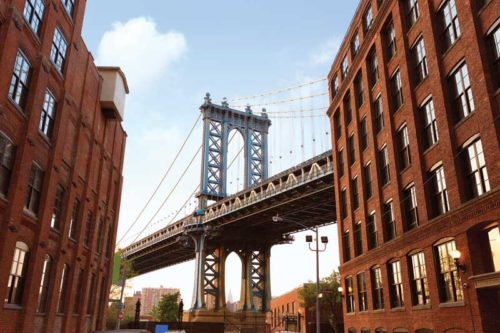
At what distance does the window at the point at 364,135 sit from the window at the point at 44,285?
1890cm

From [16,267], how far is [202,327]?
141 ft

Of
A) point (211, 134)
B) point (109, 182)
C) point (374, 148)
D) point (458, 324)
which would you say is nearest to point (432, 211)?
point (458, 324)

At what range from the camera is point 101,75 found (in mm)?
30266

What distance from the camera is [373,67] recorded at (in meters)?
29.6

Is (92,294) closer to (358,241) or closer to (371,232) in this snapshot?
(358,241)

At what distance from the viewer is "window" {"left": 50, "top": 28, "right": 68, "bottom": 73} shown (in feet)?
70.9

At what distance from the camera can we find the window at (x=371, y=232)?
28016 mm

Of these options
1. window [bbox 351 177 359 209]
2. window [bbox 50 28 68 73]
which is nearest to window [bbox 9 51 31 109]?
window [bbox 50 28 68 73]

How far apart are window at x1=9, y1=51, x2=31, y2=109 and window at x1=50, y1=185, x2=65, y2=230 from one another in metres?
5.46

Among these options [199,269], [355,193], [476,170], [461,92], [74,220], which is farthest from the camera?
[199,269]

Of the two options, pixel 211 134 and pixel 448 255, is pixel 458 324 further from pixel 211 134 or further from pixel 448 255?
pixel 211 134

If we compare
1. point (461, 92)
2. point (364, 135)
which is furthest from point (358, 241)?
point (461, 92)

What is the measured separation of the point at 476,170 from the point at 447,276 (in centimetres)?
451

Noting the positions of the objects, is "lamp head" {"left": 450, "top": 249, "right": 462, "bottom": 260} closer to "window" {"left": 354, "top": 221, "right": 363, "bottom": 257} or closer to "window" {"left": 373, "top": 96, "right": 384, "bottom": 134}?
"window" {"left": 373, "top": 96, "right": 384, "bottom": 134}
